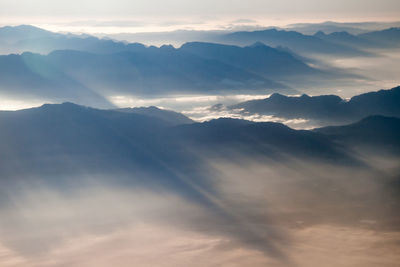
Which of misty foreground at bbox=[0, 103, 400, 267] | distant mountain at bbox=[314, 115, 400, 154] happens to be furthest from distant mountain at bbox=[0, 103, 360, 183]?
distant mountain at bbox=[314, 115, 400, 154]

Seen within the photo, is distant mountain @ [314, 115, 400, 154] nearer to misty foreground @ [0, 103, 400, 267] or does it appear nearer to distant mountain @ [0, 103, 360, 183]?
misty foreground @ [0, 103, 400, 267]

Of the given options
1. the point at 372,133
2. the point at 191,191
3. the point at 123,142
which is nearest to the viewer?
the point at 191,191

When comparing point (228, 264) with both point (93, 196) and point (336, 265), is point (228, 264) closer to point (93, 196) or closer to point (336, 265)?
point (336, 265)

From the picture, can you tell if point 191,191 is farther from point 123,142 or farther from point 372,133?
point 372,133

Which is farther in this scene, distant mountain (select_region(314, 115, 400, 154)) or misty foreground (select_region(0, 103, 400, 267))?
distant mountain (select_region(314, 115, 400, 154))

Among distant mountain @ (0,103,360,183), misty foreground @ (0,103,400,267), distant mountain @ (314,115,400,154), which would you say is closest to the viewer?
misty foreground @ (0,103,400,267)

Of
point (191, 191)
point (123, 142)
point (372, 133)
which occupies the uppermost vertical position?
point (123, 142)

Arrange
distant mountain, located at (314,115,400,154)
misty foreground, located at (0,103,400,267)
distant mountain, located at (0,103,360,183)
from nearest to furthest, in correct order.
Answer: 1. misty foreground, located at (0,103,400,267)
2. distant mountain, located at (0,103,360,183)
3. distant mountain, located at (314,115,400,154)

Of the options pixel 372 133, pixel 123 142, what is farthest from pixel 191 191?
pixel 372 133
